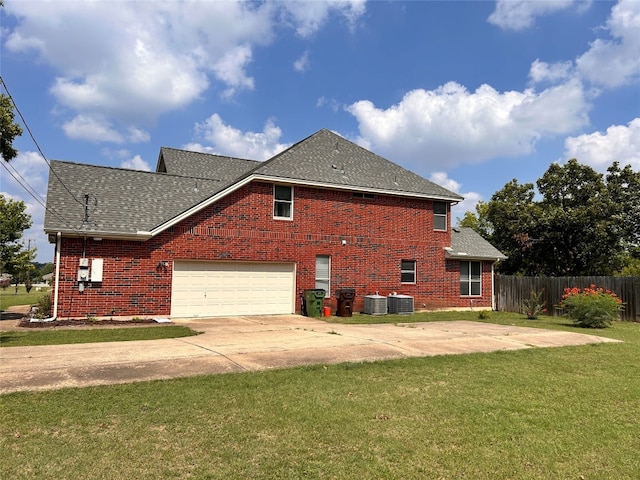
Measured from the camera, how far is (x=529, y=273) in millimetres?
33938

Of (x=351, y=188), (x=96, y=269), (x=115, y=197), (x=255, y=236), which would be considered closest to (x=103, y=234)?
(x=96, y=269)

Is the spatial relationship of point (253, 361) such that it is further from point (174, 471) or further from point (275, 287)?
point (275, 287)

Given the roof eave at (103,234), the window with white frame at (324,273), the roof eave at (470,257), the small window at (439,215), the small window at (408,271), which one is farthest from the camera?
the small window at (439,215)

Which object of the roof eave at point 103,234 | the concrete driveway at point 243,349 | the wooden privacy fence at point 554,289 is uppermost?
the roof eave at point 103,234

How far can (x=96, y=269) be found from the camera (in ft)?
Result: 47.0

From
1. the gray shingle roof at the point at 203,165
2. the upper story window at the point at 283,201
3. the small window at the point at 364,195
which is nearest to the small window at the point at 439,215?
the small window at the point at 364,195

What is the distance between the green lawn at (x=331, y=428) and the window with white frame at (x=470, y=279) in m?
14.7

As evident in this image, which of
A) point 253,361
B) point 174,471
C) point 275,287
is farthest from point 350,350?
point 275,287

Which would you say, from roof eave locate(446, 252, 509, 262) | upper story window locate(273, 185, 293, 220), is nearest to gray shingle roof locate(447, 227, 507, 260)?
roof eave locate(446, 252, 509, 262)

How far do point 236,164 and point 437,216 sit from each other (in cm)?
1048

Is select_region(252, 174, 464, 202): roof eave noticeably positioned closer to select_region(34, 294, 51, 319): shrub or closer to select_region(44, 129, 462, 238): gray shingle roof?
select_region(44, 129, 462, 238): gray shingle roof

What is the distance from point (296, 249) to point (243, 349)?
8.82 metres

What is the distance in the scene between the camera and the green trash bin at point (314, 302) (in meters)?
17.2

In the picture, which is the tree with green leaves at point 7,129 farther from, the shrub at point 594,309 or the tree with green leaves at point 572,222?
the tree with green leaves at point 572,222
